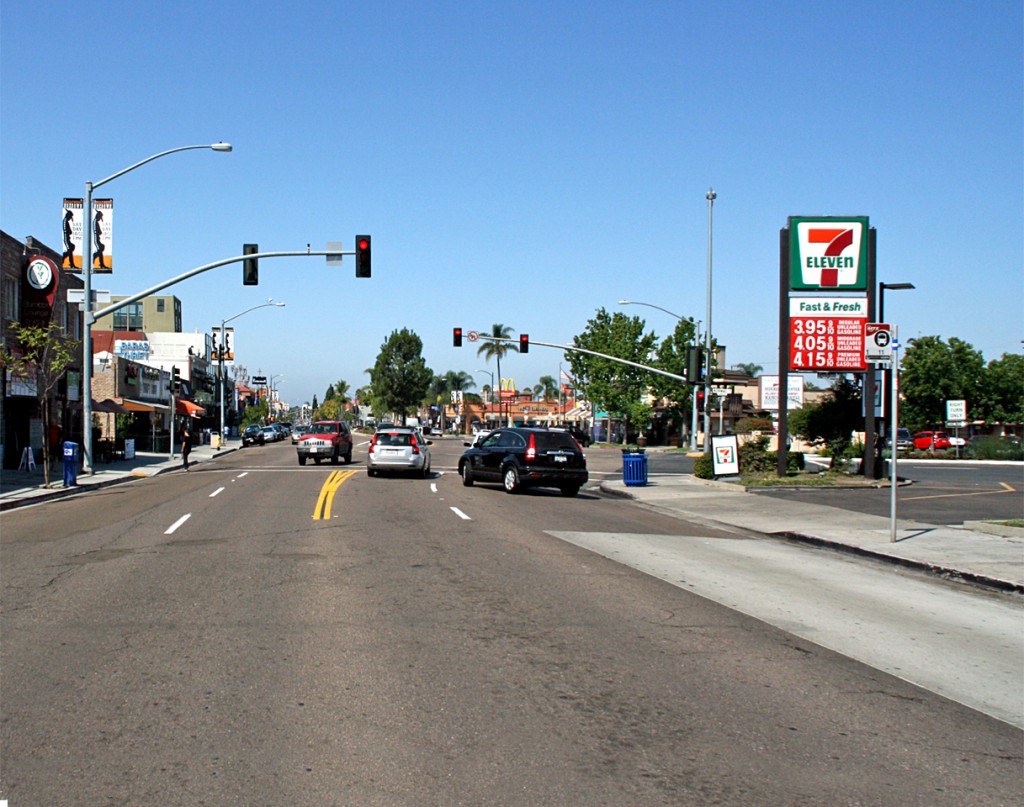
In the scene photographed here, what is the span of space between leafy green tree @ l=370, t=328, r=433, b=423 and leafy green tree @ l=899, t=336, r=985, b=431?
225 ft

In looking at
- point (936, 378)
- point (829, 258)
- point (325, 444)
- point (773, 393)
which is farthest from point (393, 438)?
point (936, 378)

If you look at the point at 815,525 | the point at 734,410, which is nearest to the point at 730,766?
the point at 815,525

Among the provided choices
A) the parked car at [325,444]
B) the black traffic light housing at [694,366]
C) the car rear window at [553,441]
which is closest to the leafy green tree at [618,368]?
the parked car at [325,444]

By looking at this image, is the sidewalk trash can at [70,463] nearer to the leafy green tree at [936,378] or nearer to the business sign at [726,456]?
the business sign at [726,456]

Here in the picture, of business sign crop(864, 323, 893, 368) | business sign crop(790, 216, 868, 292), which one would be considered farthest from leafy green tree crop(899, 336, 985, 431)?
business sign crop(864, 323, 893, 368)

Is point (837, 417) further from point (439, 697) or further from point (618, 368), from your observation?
point (618, 368)

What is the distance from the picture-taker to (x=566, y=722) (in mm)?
5898

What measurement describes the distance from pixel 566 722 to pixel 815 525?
13696mm

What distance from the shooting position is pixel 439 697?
635 cm

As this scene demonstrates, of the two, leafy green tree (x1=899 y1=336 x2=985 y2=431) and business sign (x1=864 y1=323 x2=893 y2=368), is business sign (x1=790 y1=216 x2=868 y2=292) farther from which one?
leafy green tree (x1=899 y1=336 x2=985 y2=431)

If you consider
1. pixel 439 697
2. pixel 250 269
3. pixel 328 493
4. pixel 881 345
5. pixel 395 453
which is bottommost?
pixel 328 493

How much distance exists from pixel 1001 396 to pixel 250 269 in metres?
65.3

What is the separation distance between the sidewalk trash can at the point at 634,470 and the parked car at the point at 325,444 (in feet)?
56.7

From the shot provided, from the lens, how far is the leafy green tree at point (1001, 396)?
73.6m
